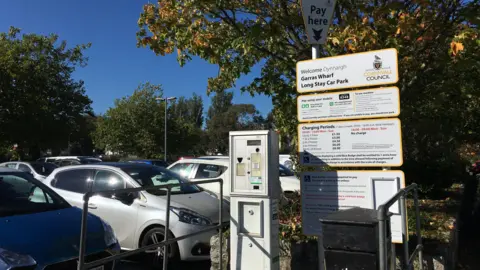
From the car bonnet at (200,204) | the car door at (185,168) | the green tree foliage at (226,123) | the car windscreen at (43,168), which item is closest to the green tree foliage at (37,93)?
the car windscreen at (43,168)

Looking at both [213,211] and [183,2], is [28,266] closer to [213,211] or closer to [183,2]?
[213,211]

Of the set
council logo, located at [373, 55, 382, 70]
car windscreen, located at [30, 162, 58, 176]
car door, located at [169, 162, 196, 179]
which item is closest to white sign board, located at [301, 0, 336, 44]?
council logo, located at [373, 55, 382, 70]

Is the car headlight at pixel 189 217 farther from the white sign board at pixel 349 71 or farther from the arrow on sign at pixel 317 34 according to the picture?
the arrow on sign at pixel 317 34

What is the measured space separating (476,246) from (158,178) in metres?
5.83

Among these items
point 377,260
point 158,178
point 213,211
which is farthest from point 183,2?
point 377,260

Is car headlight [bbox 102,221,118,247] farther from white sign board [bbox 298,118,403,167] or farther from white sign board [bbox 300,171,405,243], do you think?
white sign board [bbox 298,118,403,167]

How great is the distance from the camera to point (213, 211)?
21.1ft

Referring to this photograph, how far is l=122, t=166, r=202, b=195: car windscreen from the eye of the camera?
679 cm

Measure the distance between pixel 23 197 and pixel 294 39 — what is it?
4.90 meters

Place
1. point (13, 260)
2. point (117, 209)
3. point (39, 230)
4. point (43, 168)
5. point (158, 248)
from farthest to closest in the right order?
point (43, 168)
point (117, 209)
point (158, 248)
point (39, 230)
point (13, 260)

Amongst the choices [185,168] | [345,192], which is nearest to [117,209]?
[345,192]

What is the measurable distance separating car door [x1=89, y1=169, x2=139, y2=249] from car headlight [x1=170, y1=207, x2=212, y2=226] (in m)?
0.71

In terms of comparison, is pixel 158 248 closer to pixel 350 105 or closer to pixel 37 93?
pixel 350 105

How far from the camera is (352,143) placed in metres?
4.54
